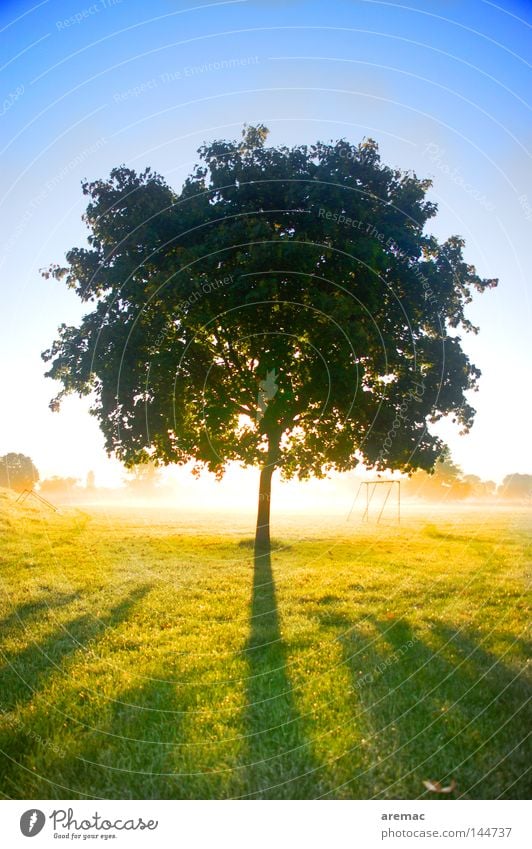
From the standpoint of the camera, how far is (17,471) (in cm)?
10225

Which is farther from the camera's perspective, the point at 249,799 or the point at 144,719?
the point at 144,719

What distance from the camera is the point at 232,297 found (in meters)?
17.2

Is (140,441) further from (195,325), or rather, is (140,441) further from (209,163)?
(209,163)

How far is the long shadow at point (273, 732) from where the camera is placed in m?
4.99

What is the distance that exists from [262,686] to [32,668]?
413 cm
